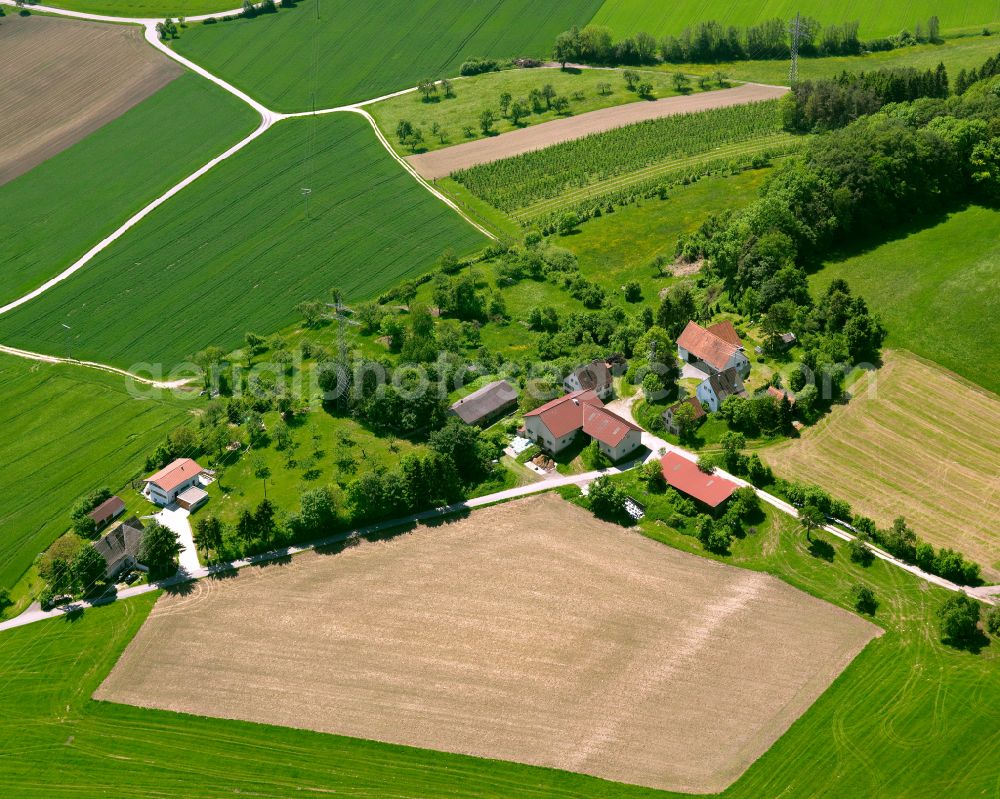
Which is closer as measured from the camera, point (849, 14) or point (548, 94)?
point (548, 94)

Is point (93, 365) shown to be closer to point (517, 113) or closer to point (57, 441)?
point (57, 441)

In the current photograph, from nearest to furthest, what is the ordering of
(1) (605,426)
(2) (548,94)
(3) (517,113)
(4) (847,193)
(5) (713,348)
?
(1) (605,426), (5) (713,348), (4) (847,193), (3) (517,113), (2) (548,94)

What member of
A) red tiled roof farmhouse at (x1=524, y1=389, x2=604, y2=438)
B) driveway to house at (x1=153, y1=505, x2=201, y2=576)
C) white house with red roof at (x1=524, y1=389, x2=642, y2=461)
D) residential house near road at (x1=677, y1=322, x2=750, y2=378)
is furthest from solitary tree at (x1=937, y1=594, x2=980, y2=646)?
driveway to house at (x1=153, y1=505, x2=201, y2=576)

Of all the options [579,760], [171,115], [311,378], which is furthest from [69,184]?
[579,760]

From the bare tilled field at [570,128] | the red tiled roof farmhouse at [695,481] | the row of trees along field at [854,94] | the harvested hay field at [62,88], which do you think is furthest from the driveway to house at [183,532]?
the row of trees along field at [854,94]

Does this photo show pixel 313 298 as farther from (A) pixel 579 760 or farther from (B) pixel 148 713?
(A) pixel 579 760

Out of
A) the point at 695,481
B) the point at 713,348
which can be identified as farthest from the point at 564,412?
the point at 713,348
